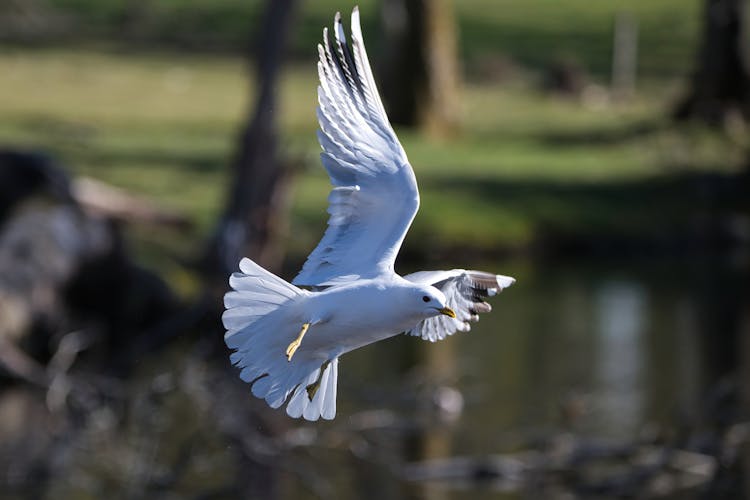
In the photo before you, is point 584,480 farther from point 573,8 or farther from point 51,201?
point 573,8

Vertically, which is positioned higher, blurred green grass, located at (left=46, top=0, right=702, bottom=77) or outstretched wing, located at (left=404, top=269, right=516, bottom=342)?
blurred green grass, located at (left=46, top=0, right=702, bottom=77)

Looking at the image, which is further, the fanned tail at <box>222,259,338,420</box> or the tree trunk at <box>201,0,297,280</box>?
the tree trunk at <box>201,0,297,280</box>

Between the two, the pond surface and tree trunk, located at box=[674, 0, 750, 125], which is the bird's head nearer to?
the pond surface

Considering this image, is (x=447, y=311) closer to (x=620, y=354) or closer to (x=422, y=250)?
(x=620, y=354)

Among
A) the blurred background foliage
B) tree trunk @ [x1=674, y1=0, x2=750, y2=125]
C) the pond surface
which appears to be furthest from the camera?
tree trunk @ [x1=674, y1=0, x2=750, y2=125]

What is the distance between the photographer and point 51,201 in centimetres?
1706

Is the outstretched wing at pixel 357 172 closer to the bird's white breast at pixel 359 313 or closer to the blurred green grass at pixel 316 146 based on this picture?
the bird's white breast at pixel 359 313

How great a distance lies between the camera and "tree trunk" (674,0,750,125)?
102 feet

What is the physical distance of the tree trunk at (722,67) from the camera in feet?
102

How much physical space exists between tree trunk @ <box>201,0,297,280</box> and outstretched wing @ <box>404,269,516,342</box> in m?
11.8

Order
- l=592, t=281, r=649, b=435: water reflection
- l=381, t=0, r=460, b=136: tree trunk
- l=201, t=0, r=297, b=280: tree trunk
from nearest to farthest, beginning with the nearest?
l=592, t=281, r=649, b=435: water reflection, l=201, t=0, r=297, b=280: tree trunk, l=381, t=0, r=460, b=136: tree trunk

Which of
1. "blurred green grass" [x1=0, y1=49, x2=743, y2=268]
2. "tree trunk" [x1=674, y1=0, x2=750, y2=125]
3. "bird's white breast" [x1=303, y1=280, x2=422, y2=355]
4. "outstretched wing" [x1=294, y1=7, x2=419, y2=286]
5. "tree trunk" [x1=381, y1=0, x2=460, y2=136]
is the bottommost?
"bird's white breast" [x1=303, y1=280, x2=422, y2=355]

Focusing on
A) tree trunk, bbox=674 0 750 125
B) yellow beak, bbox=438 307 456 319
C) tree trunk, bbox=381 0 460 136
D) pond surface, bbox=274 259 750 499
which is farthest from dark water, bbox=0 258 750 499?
tree trunk, bbox=674 0 750 125

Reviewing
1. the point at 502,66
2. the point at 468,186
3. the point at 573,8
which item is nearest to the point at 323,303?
the point at 468,186
